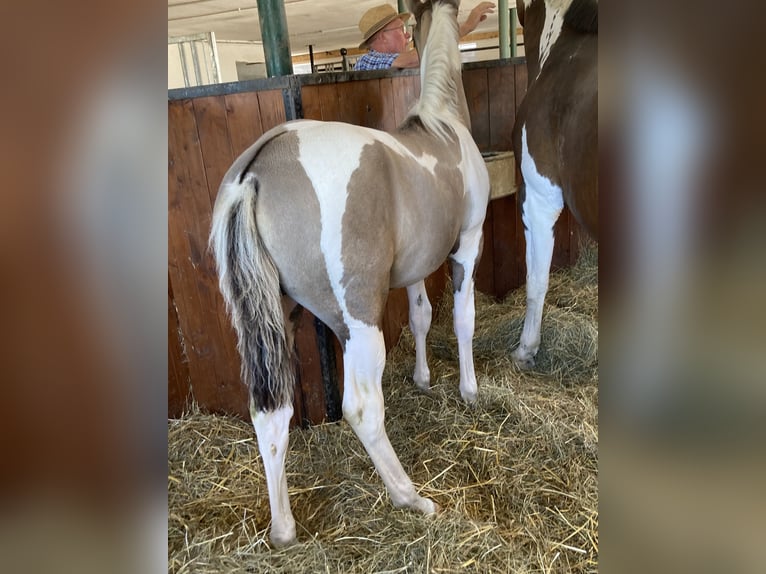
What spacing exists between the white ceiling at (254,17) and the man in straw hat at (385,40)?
2996 millimetres

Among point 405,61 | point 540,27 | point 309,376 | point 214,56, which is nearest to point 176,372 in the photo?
point 309,376

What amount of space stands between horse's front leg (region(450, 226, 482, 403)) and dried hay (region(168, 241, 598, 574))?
7 centimetres

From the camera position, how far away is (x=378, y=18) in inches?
99.6

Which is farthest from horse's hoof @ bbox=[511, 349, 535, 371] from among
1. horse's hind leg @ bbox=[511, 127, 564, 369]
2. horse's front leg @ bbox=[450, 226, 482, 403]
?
horse's front leg @ bbox=[450, 226, 482, 403]

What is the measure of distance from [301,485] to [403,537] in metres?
0.42

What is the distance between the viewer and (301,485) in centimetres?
151

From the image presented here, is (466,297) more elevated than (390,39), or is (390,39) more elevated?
(390,39)

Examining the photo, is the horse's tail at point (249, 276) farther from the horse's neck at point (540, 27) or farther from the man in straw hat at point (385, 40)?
the man in straw hat at point (385, 40)

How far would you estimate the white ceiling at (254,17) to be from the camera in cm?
621

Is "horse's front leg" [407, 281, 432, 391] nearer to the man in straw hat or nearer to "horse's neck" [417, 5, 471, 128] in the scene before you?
"horse's neck" [417, 5, 471, 128]

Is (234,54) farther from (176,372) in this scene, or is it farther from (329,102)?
(176,372)

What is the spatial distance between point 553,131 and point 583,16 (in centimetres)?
37
